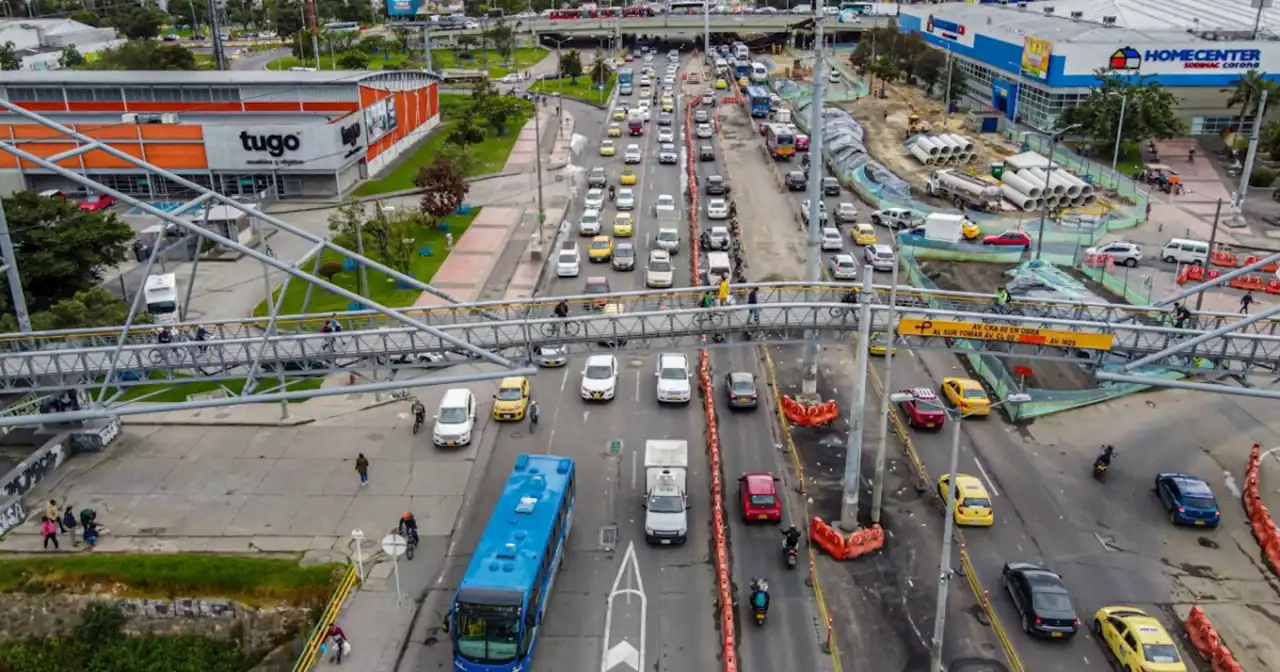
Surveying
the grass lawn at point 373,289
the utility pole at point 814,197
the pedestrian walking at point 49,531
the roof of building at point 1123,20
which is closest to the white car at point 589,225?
the grass lawn at point 373,289

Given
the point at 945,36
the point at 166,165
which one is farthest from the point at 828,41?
the point at 166,165

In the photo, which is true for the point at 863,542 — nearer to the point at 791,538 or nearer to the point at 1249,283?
the point at 791,538

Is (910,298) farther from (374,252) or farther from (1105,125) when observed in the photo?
(1105,125)

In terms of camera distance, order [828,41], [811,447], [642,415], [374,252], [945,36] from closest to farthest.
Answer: [811,447], [642,415], [374,252], [945,36], [828,41]

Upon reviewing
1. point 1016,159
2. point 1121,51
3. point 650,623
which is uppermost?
point 1121,51

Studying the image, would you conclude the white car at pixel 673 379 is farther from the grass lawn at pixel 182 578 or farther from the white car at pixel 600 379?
the grass lawn at pixel 182 578

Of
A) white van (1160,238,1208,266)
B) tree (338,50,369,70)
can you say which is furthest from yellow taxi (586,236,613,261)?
tree (338,50,369,70)
